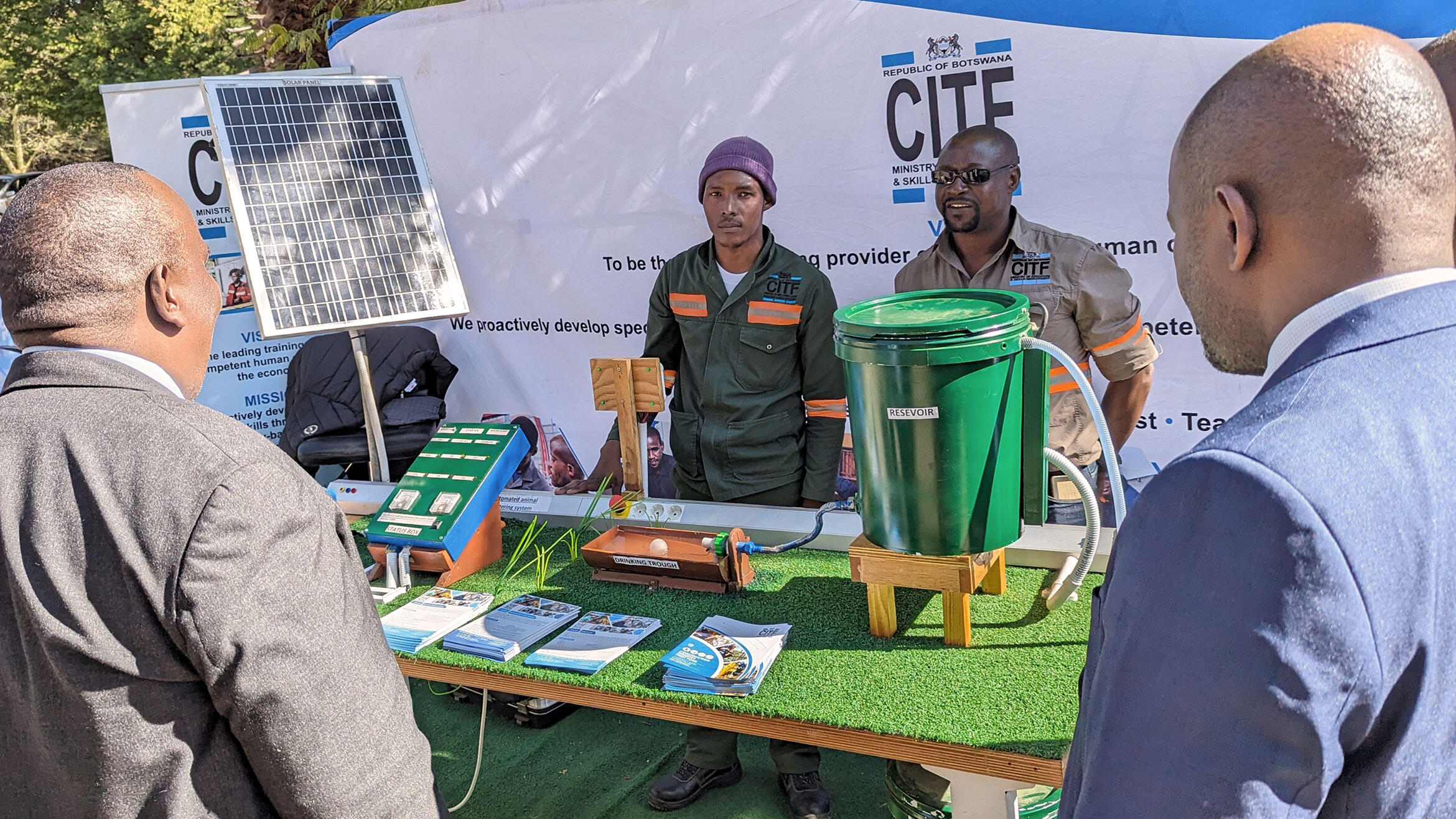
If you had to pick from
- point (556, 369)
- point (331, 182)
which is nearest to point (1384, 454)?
point (331, 182)

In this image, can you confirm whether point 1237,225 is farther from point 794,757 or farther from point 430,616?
point 794,757

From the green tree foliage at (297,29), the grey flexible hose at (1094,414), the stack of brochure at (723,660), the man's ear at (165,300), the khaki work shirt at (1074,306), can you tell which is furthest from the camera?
the green tree foliage at (297,29)

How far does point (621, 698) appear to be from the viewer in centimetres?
199

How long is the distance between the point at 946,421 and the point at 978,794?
0.69m

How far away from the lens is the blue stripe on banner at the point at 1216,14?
10.0ft

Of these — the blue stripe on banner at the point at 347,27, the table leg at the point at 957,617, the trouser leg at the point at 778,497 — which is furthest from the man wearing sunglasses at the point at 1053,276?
the blue stripe on banner at the point at 347,27

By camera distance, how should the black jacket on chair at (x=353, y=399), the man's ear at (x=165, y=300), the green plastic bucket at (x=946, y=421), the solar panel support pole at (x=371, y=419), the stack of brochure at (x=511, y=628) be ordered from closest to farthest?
the man's ear at (x=165, y=300) → the green plastic bucket at (x=946, y=421) → the stack of brochure at (x=511, y=628) → the solar panel support pole at (x=371, y=419) → the black jacket on chair at (x=353, y=399)

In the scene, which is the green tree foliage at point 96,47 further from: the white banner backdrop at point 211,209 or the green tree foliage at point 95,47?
the white banner backdrop at point 211,209

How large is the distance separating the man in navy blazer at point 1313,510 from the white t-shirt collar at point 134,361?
1232 mm

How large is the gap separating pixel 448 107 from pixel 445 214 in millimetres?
557

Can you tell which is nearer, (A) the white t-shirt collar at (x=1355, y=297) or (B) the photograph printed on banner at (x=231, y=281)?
(A) the white t-shirt collar at (x=1355, y=297)

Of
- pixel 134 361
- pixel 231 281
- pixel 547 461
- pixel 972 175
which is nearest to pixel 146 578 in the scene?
pixel 134 361

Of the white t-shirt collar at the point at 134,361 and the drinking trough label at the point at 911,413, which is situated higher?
the white t-shirt collar at the point at 134,361

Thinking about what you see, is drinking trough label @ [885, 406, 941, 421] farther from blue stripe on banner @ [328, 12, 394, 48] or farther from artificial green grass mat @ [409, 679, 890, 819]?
blue stripe on banner @ [328, 12, 394, 48]
